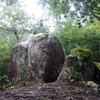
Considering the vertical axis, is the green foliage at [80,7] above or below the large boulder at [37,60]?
above

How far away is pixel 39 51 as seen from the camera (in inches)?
322

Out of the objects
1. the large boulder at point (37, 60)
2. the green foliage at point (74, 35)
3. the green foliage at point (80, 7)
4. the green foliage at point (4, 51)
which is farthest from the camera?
the green foliage at point (74, 35)

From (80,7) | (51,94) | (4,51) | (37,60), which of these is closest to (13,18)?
(4,51)

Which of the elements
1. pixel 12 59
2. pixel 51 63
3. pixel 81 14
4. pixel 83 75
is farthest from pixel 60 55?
pixel 81 14

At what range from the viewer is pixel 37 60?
7.99 m

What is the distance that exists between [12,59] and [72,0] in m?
6.32

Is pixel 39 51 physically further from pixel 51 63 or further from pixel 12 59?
pixel 12 59

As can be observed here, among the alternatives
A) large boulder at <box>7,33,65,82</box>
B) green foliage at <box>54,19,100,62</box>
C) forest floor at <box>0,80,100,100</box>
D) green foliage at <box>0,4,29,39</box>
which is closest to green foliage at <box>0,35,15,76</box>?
large boulder at <box>7,33,65,82</box>

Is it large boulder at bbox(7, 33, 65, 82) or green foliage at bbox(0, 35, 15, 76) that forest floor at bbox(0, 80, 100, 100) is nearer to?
large boulder at bbox(7, 33, 65, 82)

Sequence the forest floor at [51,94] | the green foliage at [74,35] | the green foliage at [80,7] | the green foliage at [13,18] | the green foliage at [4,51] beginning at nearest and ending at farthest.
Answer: the forest floor at [51,94] < the green foliage at [80,7] < the green foliage at [4,51] < the green foliage at [13,18] < the green foliage at [74,35]

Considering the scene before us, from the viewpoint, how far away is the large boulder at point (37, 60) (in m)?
7.84

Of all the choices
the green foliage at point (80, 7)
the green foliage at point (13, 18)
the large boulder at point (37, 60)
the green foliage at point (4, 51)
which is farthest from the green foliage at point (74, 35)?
the green foliage at point (80, 7)

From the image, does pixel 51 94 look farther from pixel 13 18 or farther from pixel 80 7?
pixel 13 18

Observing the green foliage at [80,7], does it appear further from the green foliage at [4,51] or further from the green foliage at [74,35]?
the green foliage at [74,35]
